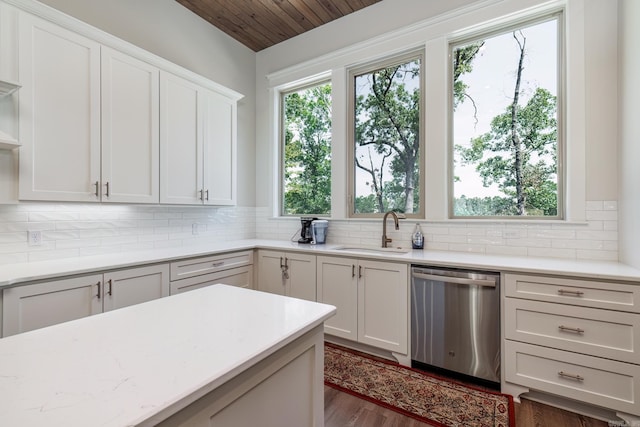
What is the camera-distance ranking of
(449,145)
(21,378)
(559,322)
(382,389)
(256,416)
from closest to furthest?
(21,378) → (256,416) → (559,322) → (382,389) → (449,145)

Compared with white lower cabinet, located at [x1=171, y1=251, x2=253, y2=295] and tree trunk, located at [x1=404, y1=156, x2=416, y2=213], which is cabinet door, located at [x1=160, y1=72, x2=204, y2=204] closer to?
white lower cabinet, located at [x1=171, y1=251, x2=253, y2=295]

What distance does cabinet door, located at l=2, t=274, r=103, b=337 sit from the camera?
1.61 m

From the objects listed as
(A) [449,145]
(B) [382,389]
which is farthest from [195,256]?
(A) [449,145]

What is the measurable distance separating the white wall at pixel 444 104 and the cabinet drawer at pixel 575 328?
0.66 m

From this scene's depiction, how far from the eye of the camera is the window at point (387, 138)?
2.97 meters

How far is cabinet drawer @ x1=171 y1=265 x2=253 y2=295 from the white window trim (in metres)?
1.05

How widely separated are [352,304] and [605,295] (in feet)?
5.48

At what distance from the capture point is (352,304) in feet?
8.55

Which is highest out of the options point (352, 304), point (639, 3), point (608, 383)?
point (639, 3)

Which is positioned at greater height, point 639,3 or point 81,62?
point 639,3

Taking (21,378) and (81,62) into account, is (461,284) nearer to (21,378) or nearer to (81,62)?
(21,378)

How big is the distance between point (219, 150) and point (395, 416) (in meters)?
2.83

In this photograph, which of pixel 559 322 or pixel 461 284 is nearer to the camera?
pixel 559 322

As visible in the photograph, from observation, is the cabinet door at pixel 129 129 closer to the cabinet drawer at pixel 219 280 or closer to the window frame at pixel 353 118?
the cabinet drawer at pixel 219 280
